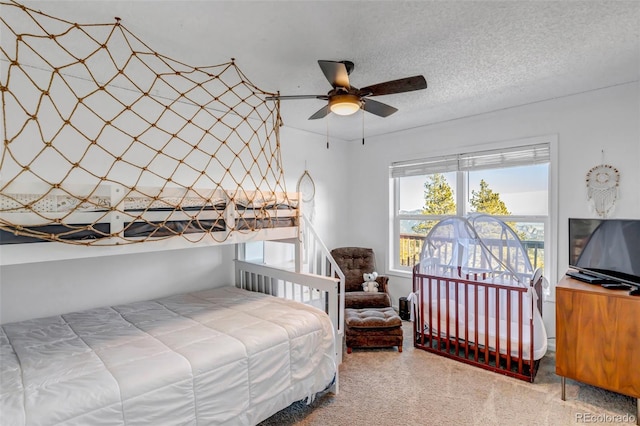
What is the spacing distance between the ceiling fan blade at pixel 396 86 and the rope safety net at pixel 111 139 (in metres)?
1.03

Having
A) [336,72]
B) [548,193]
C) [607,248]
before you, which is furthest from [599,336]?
[336,72]

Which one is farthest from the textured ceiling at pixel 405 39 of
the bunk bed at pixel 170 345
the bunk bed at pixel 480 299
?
the bunk bed at pixel 480 299

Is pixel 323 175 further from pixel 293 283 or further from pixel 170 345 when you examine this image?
pixel 170 345

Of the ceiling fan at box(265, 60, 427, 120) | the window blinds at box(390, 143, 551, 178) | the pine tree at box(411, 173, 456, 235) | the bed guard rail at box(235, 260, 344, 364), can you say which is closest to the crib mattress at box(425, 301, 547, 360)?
the bed guard rail at box(235, 260, 344, 364)

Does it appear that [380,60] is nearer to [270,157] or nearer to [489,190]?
[270,157]

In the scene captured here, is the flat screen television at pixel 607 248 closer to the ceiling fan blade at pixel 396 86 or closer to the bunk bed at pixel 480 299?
the bunk bed at pixel 480 299

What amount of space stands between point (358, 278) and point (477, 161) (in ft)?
6.62

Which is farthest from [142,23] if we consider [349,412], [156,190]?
[349,412]

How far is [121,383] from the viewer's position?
1495mm

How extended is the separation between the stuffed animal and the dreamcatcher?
2324mm

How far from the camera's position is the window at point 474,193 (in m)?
3.36

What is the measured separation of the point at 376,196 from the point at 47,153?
361 cm

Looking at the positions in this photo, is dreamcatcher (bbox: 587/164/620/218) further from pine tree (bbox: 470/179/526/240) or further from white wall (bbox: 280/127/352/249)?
white wall (bbox: 280/127/352/249)

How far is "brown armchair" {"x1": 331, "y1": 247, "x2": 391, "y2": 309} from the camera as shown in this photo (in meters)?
3.74
